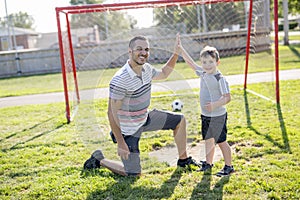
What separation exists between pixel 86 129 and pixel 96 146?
1.05m

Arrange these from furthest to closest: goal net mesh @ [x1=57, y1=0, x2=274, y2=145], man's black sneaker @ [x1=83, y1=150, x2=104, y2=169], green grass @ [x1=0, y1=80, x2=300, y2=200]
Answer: goal net mesh @ [x1=57, y1=0, x2=274, y2=145], man's black sneaker @ [x1=83, y1=150, x2=104, y2=169], green grass @ [x1=0, y1=80, x2=300, y2=200]

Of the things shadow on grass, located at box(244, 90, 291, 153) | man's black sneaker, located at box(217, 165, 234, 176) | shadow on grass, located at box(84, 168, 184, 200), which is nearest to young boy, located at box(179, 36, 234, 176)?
man's black sneaker, located at box(217, 165, 234, 176)

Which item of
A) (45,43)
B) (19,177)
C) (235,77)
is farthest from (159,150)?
(45,43)

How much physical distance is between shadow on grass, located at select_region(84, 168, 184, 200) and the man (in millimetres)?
275

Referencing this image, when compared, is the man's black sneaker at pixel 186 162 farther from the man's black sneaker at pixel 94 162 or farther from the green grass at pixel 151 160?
the man's black sneaker at pixel 94 162

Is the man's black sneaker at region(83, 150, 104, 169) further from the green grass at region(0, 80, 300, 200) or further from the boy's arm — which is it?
the boy's arm

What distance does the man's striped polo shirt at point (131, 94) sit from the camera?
3646 millimetres

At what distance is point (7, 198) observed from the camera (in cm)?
353

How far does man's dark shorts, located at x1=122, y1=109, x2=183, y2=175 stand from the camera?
12.6 feet

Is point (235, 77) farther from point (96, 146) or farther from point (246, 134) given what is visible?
point (96, 146)

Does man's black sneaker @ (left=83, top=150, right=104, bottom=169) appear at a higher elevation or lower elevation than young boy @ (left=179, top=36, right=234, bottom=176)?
lower

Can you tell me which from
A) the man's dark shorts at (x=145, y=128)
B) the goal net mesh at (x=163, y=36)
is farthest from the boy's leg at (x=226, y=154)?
the goal net mesh at (x=163, y=36)

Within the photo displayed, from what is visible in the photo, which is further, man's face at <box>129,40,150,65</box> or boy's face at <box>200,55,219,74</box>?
boy's face at <box>200,55,219,74</box>

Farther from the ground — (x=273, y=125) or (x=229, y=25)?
(x=229, y=25)
